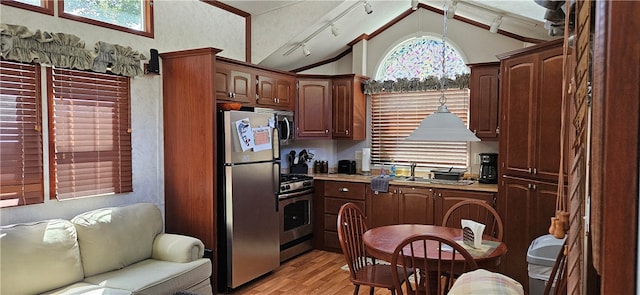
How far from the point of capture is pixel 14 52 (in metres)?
2.70

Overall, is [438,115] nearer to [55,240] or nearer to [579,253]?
[579,253]

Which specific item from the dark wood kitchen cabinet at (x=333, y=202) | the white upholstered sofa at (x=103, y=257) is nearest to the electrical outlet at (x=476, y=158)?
the dark wood kitchen cabinet at (x=333, y=202)

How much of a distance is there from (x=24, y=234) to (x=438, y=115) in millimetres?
2884

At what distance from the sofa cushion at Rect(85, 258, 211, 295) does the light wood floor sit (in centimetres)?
70

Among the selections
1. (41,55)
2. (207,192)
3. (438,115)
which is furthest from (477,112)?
(41,55)

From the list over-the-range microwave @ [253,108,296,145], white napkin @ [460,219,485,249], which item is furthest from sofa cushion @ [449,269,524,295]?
over-the-range microwave @ [253,108,296,145]

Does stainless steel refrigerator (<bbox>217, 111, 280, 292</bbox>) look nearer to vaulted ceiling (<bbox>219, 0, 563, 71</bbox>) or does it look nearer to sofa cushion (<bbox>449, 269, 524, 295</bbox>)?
vaulted ceiling (<bbox>219, 0, 563, 71</bbox>)

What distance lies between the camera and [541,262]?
2514 millimetres

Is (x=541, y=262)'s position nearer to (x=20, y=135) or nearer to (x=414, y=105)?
(x=414, y=105)

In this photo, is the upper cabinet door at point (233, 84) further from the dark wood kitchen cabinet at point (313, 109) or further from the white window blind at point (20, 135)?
the white window blind at point (20, 135)

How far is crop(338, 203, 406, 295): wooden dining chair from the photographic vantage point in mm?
2793

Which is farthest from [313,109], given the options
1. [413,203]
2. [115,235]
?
[115,235]

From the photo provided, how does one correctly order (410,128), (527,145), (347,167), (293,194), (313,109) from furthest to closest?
1. (347,167)
2. (410,128)
3. (313,109)
4. (293,194)
5. (527,145)

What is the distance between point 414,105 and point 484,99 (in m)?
1.04
